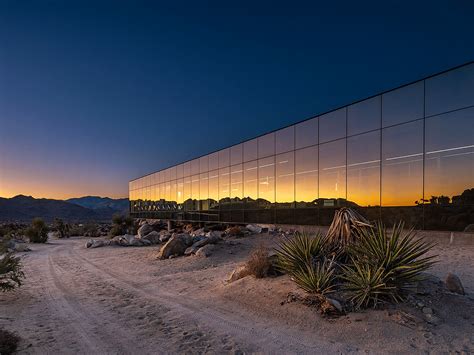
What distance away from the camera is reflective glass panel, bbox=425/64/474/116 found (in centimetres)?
1328

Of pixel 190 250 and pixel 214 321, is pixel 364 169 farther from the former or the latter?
pixel 214 321

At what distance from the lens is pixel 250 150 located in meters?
26.9

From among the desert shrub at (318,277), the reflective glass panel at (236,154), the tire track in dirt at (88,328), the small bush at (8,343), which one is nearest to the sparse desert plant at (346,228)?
the desert shrub at (318,277)

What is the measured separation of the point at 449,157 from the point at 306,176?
8787 millimetres

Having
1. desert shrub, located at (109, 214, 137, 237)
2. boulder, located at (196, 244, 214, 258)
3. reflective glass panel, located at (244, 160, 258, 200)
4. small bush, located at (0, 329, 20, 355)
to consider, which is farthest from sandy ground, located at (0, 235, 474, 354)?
desert shrub, located at (109, 214, 137, 237)

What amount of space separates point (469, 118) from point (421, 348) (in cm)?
1189

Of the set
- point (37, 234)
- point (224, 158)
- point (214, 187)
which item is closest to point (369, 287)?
point (224, 158)

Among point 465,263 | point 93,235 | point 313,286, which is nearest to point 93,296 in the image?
point 313,286

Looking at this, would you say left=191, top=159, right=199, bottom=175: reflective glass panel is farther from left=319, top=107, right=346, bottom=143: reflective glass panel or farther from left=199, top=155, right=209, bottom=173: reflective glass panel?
left=319, top=107, right=346, bottom=143: reflective glass panel

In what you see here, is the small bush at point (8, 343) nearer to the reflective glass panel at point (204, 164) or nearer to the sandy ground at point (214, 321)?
the sandy ground at point (214, 321)

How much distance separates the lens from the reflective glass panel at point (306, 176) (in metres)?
20.4

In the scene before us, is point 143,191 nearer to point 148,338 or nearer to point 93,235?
point 93,235

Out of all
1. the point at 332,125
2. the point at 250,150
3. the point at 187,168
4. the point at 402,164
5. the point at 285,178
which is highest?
the point at 332,125

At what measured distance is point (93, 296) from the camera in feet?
29.1
